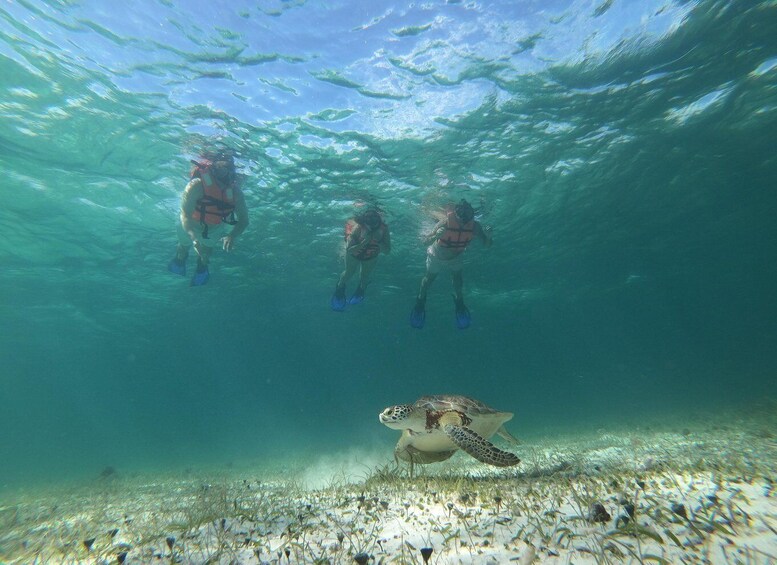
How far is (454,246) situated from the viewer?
532 inches

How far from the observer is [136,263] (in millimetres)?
23078

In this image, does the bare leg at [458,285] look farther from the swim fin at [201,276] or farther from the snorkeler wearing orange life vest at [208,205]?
the swim fin at [201,276]

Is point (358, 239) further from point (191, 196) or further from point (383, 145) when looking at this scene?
point (191, 196)

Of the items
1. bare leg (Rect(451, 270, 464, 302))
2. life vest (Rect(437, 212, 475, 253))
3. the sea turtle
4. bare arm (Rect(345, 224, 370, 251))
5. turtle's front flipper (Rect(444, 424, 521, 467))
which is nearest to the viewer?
turtle's front flipper (Rect(444, 424, 521, 467))

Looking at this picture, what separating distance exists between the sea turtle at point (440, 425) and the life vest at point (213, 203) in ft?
28.7

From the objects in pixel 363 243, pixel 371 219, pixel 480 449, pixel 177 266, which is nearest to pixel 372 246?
→ pixel 363 243

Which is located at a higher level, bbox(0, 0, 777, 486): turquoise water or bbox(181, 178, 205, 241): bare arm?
bbox(0, 0, 777, 486): turquoise water

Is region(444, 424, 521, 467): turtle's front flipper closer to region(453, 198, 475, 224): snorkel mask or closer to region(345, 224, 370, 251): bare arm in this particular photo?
region(345, 224, 370, 251): bare arm

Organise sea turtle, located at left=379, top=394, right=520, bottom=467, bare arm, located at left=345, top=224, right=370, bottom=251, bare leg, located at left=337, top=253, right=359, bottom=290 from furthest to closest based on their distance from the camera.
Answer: bare leg, located at left=337, top=253, right=359, bottom=290, bare arm, located at left=345, top=224, right=370, bottom=251, sea turtle, located at left=379, top=394, right=520, bottom=467

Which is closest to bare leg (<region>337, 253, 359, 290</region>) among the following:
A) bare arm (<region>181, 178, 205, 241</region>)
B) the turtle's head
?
bare arm (<region>181, 178, 205, 241</region>)

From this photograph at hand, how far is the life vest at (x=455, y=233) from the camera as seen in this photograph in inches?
512

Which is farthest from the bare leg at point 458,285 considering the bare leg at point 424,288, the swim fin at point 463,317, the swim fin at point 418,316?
the swim fin at point 418,316

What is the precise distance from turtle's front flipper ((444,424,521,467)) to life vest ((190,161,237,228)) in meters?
→ 9.75

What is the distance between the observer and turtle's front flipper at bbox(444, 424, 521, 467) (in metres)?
3.32
